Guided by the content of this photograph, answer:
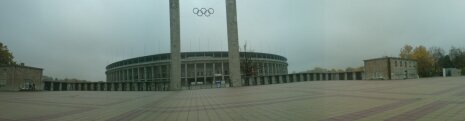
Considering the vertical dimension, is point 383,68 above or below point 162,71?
below

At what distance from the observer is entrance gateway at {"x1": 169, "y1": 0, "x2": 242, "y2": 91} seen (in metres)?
39.8

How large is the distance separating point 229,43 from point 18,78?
67.8ft

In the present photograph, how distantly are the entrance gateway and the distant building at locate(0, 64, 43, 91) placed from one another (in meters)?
14.1

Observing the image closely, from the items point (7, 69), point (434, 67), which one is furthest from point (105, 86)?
point (434, 67)

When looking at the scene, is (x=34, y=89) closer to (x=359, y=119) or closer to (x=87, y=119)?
(x=87, y=119)

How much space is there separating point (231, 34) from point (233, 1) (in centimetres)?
358

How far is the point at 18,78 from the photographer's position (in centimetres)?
3441

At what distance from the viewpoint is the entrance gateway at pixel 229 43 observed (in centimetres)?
3981

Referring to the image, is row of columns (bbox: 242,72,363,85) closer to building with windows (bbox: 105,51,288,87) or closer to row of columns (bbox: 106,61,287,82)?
row of columns (bbox: 106,61,287,82)

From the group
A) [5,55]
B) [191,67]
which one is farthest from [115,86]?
[191,67]

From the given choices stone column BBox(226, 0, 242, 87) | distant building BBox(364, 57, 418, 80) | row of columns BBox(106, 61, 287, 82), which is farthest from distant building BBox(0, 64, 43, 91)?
row of columns BBox(106, 61, 287, 82)

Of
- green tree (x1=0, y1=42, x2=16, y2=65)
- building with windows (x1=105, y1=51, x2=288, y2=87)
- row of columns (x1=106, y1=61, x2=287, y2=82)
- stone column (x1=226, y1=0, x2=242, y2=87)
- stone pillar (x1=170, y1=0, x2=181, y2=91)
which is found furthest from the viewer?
row of columns (x1=106, y1=61, x2=287, y2=82)

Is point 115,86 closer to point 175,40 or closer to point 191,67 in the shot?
point 175,40

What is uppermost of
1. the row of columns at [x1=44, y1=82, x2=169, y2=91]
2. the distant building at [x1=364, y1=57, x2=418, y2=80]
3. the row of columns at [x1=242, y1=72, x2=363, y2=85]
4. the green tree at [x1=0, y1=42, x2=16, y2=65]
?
the green tree at [x1=0, y1=42, x2=16, y2=65]
